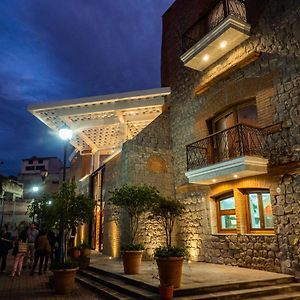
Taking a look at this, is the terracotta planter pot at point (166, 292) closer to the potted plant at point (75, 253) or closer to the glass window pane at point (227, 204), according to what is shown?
the glass window pane at point (227, 204)

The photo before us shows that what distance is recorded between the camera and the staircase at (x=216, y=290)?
555cm

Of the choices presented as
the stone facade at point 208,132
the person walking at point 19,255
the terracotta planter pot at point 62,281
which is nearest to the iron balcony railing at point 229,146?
the stone facade at point 208,132

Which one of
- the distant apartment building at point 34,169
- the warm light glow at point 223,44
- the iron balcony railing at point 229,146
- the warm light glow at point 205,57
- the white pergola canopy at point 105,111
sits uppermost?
the distant apartment building at point 34,169

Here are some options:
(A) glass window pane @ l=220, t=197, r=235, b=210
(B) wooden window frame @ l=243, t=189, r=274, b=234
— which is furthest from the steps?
(A) glass window pane @ l=220, t=197, r=235, b=210

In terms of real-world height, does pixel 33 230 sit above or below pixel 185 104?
below

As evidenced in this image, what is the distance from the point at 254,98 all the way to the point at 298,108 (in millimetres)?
1620

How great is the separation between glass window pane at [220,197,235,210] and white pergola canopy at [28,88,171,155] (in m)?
5.44

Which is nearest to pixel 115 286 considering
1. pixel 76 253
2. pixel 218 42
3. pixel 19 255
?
pixel 76 253

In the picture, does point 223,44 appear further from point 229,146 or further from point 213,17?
point 229,146

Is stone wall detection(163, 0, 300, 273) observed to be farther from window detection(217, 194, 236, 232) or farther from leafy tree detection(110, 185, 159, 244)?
leafy tree detection(110, 185, 159, 244)

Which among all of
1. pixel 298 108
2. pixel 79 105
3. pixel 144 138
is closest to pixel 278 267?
pixel 298 108

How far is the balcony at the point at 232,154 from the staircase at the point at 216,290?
107 inches

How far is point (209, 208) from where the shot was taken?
9.84 metres

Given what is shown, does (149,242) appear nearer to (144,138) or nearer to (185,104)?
(144,138)
